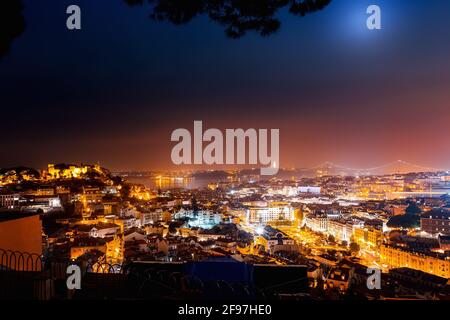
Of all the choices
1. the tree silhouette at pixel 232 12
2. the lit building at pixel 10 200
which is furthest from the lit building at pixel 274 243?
the lit building at pixel 10 200

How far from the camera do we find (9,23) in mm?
2531

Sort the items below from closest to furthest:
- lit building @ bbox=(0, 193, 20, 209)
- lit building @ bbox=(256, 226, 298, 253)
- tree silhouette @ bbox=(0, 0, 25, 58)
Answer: tree silhouette @ bbox=(0, 0, 25, 58)
lit building @ bbox=(256, 226, 298, 253)
lit building @ bbox=(0, 193, 20, 209)

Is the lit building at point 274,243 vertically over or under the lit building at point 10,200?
under

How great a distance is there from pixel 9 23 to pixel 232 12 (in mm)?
1535

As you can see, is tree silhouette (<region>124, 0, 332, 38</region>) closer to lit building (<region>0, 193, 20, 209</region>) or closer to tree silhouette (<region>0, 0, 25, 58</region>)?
tree silhouette (<region>0, 0, 25, 58</region>)

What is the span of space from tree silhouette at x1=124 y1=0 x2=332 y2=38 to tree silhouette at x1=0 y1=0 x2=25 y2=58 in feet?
2.36

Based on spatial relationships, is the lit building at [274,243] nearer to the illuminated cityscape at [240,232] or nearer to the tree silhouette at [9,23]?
the illuminated cityscape at [240,232]

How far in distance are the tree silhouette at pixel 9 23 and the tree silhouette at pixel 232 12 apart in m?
0.72

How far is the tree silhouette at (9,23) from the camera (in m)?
2.49

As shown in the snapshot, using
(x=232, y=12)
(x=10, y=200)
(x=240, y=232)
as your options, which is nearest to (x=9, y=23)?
(x=232, y=12)

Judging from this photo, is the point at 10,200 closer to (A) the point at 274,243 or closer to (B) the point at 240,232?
(B) the point at 240,232

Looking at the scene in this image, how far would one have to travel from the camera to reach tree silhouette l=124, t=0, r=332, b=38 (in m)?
2.81

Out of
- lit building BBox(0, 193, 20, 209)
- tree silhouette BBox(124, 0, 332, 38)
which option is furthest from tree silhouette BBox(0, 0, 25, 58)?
lit building BBox(0, 193, 20, 209)
